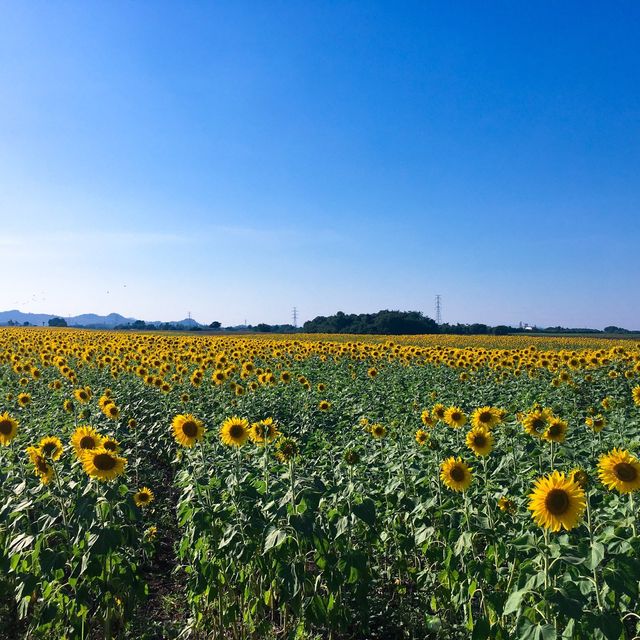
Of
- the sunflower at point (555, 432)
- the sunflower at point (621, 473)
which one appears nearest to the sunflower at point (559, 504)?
the sunflower at point (621, 473)

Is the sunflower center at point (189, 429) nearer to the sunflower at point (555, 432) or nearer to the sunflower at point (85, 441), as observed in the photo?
the sunflower at point (85, 441)

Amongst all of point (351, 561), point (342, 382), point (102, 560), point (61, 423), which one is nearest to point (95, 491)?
point (102, 560)

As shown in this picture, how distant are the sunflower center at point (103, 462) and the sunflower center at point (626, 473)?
3673mm

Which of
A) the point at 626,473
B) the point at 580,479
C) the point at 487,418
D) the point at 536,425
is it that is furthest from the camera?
the point at 487,418

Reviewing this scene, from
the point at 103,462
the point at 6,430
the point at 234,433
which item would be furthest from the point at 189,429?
the point at 6,430

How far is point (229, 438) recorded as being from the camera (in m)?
5.20

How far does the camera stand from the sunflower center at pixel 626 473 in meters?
3.61

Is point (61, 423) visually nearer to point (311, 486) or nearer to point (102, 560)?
point (102, 560)

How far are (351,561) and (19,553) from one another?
2470mm

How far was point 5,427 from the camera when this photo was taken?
5.30m

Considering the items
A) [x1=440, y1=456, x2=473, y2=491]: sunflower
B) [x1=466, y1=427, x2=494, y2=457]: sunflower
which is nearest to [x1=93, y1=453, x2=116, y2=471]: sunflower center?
[x1=440, y1=456, x2=473, y2=491]: sunflower

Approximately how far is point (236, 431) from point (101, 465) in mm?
1353

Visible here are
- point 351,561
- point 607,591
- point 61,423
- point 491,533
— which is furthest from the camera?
point 61,423

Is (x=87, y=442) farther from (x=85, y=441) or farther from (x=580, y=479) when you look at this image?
(x=580, y=479)
